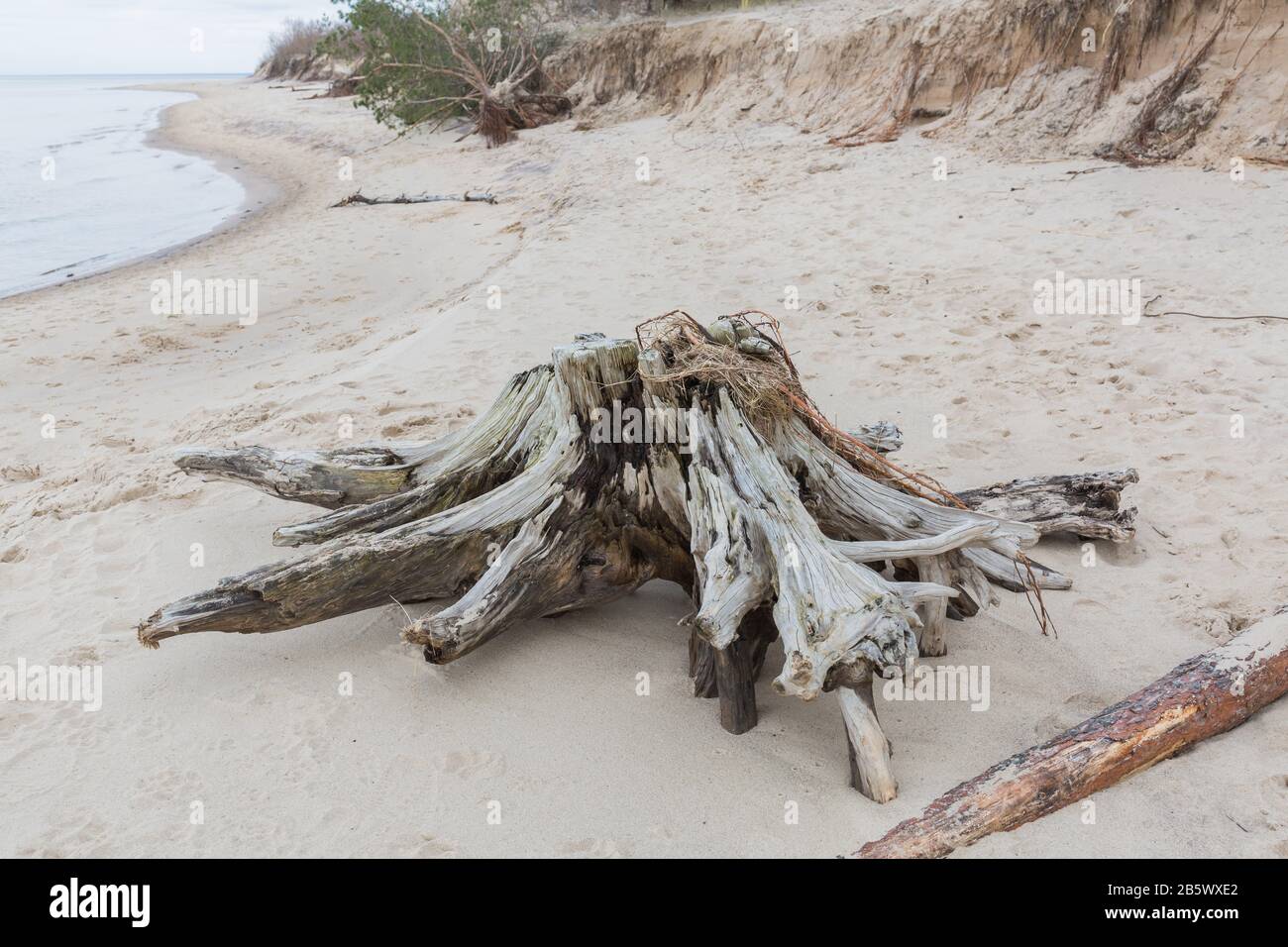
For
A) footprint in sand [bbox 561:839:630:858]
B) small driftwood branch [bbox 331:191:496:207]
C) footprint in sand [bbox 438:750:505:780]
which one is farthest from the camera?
small driftwood branch [bbox 331:191:496:207]

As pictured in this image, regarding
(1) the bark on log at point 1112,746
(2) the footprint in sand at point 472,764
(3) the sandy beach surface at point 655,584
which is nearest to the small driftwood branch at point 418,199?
(3) the sandy beach surface at point 655,584

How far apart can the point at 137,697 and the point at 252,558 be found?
931 millimetres

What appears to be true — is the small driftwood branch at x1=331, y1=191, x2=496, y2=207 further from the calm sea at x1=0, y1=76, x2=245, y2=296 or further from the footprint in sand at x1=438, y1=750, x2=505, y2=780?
the footprint in sand at x1=438, y1=750, x2=505, y2=780

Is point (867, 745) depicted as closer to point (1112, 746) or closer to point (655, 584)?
point (1112, 746)

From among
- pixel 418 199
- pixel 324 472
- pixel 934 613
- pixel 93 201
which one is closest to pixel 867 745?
pixel 934 613

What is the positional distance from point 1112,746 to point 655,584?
1.89 m

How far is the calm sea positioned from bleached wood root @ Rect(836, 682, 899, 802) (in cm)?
1172

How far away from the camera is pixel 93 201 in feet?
55.6

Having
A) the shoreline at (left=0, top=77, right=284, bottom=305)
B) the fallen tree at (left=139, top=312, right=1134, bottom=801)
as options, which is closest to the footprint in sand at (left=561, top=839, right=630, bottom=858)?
the fallen tree at (left=139, top=312, right=1134, bottom=801)

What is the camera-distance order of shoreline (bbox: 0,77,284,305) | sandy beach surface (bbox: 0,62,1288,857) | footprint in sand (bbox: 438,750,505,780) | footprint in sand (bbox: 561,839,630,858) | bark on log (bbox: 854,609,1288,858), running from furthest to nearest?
shoreline (bbox: 0,77,284,305) → footprint in sand (bbox: 438,750,505,780) → sandy beach surface (bbox: 0,62,1288,857) → footprint in sand (bbox: 561,839,630,858) → bark on log (bbox: 854,609,1288,858)

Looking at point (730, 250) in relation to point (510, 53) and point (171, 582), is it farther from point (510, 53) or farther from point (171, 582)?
point (510, 53)

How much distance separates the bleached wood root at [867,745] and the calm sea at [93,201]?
11724mm

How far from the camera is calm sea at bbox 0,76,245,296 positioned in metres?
→ 12.4
